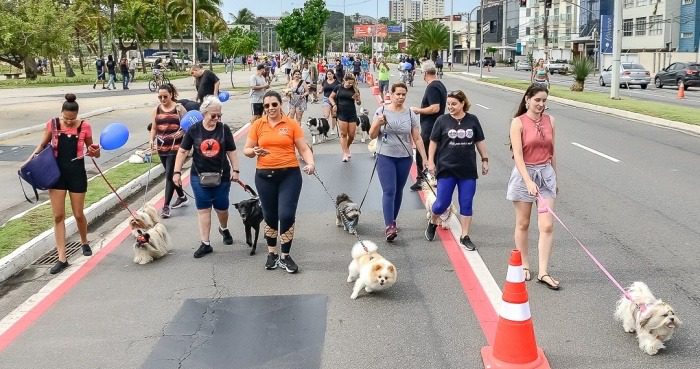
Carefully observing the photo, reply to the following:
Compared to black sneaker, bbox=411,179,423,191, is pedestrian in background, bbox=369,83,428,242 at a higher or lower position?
higher

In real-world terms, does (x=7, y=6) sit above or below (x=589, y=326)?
above

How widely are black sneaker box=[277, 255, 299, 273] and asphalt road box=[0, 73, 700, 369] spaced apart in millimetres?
115

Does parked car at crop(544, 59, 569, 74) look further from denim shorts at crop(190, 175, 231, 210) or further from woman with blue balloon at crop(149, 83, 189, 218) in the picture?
denim shorts at crop(190, 175, 231, 210)

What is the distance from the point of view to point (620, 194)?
10.5m

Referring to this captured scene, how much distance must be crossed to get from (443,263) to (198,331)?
2665 millimetres

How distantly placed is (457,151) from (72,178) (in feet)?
12.5

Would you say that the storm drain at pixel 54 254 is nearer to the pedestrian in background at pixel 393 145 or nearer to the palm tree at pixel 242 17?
the pedestrian in background at pixel 393 145

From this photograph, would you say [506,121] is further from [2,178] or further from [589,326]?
[589,326]

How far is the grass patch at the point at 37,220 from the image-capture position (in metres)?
7.84

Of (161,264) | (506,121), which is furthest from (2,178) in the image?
(506,121)

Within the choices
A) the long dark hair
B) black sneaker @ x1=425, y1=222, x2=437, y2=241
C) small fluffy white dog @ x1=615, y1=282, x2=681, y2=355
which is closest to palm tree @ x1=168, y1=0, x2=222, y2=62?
black sneaker @ x1=425, y1=222, x2=437, y2=241

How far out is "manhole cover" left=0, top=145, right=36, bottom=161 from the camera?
14.8 metres

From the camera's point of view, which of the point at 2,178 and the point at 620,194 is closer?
the point at 620,194

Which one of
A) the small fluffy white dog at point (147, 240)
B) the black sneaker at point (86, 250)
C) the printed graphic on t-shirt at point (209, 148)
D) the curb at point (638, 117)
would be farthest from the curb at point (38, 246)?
the curb at point (638, 117)
